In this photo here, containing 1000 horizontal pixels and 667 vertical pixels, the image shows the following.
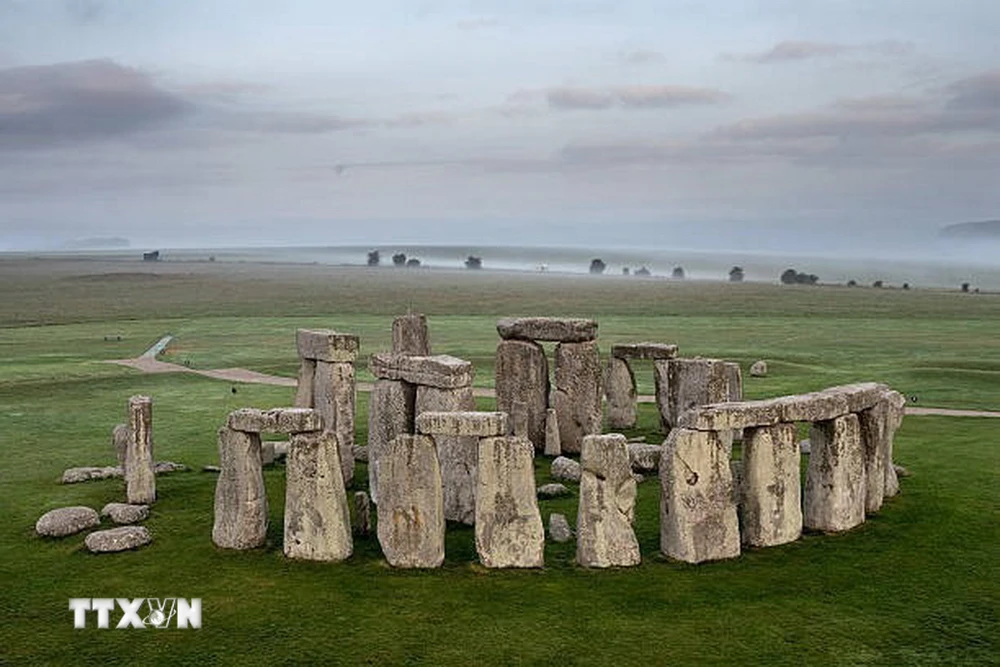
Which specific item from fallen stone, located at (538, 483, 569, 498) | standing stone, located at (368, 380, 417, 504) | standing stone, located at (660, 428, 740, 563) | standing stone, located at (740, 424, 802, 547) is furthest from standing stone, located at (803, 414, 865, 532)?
standing stone, located at (368, 380, 417, 504)

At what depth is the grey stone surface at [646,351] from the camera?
27141 millimetres

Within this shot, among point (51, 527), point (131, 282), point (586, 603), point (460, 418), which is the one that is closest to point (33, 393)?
point (51, 527)

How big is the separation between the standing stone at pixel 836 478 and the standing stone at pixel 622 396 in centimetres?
1031

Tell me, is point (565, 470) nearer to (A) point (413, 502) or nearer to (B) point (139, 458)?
(A) point (413, 502)

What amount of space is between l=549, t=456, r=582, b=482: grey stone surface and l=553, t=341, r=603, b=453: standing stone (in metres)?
2.44

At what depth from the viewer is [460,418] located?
50.1 feet

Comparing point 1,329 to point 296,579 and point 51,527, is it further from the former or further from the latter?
point 296,579

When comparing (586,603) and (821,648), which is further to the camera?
(586,603)

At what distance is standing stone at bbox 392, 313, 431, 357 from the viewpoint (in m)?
24.3

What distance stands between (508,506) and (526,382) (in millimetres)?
8991

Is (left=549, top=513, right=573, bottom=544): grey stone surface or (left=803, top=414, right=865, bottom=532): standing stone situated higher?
(left=803, top=414, right=865, bottom=532): standing stone

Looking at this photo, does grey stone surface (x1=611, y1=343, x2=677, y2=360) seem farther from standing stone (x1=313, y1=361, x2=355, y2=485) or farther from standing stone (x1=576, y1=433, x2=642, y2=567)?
standing stone (x1=576, y1=433, x2=642, y2=567)

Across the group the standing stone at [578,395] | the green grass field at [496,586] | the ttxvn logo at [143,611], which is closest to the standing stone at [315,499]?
the green grass field at [496,586]

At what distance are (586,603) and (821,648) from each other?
321 cm
